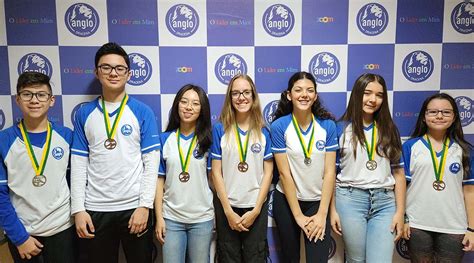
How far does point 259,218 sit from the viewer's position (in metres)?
2.33

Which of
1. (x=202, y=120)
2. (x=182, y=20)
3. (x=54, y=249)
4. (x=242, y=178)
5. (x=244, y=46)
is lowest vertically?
(x=54, y=249)

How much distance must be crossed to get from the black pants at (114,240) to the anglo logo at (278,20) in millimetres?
1516

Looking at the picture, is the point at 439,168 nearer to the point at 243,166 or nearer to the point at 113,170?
the point at 243,166

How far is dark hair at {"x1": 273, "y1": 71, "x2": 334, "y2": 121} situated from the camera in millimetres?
2404

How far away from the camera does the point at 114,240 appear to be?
229 cm

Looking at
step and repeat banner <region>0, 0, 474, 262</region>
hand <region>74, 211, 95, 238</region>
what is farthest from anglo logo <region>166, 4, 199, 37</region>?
hand <region>74, 211, 95, 238</region>

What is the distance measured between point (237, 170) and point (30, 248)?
130cm

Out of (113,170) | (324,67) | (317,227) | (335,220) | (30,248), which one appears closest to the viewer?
(30,248)

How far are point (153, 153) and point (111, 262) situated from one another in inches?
29.5

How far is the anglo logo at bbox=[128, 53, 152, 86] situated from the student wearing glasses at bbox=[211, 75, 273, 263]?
670mm

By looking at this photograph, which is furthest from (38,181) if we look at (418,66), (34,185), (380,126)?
(418,66)

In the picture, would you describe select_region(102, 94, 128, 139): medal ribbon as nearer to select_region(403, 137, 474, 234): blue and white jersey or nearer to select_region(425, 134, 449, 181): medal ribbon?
select_region(403, 137, 474, 234): blue and white jersey

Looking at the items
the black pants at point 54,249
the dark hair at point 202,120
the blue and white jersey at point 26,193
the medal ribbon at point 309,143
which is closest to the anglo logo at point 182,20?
the dark hair at point 202,120

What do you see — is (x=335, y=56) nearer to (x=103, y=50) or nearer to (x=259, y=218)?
(x=259, y=218)
